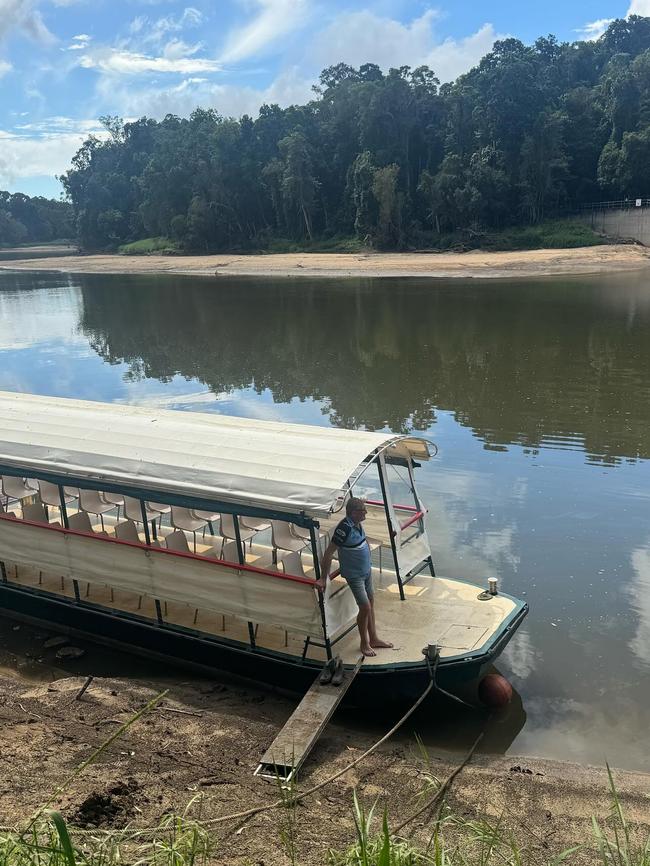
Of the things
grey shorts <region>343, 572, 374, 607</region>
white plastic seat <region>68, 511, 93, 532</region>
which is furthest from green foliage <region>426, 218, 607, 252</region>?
grey shorts <region>343, 572, 374, 607</region>

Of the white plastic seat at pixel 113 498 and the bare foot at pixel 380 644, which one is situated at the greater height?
the white plastic seat at pixel 113 498

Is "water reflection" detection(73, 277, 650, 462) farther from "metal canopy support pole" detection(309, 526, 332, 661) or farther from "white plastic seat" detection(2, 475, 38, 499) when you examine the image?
"metal canopy support pole" detection(309, 526, 332, 661)

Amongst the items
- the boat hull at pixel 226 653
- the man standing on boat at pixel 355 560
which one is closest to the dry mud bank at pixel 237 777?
the boat hull at pixel 226 653

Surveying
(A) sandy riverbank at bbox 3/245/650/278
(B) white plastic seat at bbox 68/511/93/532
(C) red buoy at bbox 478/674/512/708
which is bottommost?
(C) red buoy at bbox 478/674/512/708

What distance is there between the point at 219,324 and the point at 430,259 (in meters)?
30.2

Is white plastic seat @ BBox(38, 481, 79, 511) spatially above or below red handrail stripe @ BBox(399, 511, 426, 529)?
above

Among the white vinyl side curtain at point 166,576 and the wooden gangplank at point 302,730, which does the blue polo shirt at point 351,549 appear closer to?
the white vinyl side curtain at point 166,576

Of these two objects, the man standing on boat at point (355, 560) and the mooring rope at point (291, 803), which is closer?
the mooring rope at point (291, 803)

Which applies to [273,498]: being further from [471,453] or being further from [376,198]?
[376,198]

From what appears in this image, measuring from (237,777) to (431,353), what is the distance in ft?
73.1

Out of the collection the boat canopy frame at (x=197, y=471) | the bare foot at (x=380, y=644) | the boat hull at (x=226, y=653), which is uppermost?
the boat canopy frame at (x=197, y=471)

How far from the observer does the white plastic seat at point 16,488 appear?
10.7 metres

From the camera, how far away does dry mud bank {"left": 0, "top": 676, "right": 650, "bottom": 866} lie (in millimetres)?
5547

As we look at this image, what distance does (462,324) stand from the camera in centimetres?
3244
